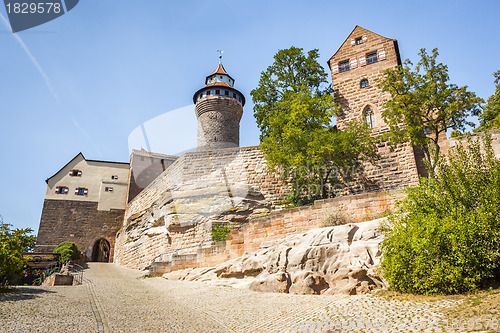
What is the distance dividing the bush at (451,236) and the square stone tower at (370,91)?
8.25m

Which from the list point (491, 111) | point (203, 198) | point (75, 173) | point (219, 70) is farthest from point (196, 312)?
point (75, 173)

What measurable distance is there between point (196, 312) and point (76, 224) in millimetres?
27969

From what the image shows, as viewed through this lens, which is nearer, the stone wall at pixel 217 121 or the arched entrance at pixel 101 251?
the stone wall at pixel 217 121

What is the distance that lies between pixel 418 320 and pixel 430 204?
4.24m

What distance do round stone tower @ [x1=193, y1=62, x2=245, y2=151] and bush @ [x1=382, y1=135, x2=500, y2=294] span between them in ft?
70.9

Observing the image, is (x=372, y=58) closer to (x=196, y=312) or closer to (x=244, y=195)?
(x=244, y=195)

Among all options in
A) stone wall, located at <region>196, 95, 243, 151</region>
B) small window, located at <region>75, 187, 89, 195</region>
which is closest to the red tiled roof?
stone wall, located at <region>196, 95, 243, 151</region>

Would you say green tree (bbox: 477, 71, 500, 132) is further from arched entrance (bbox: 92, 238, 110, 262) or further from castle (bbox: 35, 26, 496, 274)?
arched entrance (bbox: 92, 238, 110, 262)

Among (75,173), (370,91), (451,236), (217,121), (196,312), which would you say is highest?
(217,121)

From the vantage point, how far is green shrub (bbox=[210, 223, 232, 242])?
16328 millimetres

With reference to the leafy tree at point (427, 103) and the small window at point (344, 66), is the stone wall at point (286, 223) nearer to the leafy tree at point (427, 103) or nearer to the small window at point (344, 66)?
the leafy tree at point (427, 103)

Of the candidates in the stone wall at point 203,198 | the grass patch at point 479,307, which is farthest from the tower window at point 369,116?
the grass patch at point 479,307

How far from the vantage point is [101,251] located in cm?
3262

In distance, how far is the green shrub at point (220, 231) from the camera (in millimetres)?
16328
